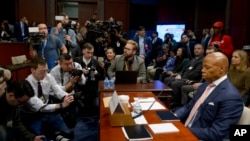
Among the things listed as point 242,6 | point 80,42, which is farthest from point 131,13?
point 80,42

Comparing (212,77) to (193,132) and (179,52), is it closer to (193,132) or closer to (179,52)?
(193,132)

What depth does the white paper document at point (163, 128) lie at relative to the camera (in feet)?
6.19

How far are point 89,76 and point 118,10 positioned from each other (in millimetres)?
6264

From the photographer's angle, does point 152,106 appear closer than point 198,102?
No

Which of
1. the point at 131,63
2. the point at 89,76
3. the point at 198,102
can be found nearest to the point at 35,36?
the point at 89,76

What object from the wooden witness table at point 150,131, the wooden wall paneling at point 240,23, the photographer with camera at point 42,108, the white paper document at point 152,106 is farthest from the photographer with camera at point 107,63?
the wooden wall paneling at point 240,23

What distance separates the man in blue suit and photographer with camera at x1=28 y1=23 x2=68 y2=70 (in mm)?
2862

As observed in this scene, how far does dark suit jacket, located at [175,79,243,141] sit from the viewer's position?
1.92 metres

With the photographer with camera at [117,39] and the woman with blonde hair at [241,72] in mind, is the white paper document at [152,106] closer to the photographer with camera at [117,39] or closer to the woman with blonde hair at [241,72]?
the woman with blonde hair at [241,72]

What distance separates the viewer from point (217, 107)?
1989 mm

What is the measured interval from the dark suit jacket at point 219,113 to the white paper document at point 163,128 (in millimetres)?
152

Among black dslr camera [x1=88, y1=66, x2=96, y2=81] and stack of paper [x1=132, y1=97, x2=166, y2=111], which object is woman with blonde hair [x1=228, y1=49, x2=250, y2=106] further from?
black dslr camera [x1=88, y1=66, x2=96, y2=81]

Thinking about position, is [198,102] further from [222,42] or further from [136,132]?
[222,42]

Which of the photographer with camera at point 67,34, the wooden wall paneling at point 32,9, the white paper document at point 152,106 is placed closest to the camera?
the white paper document at point 152,106
